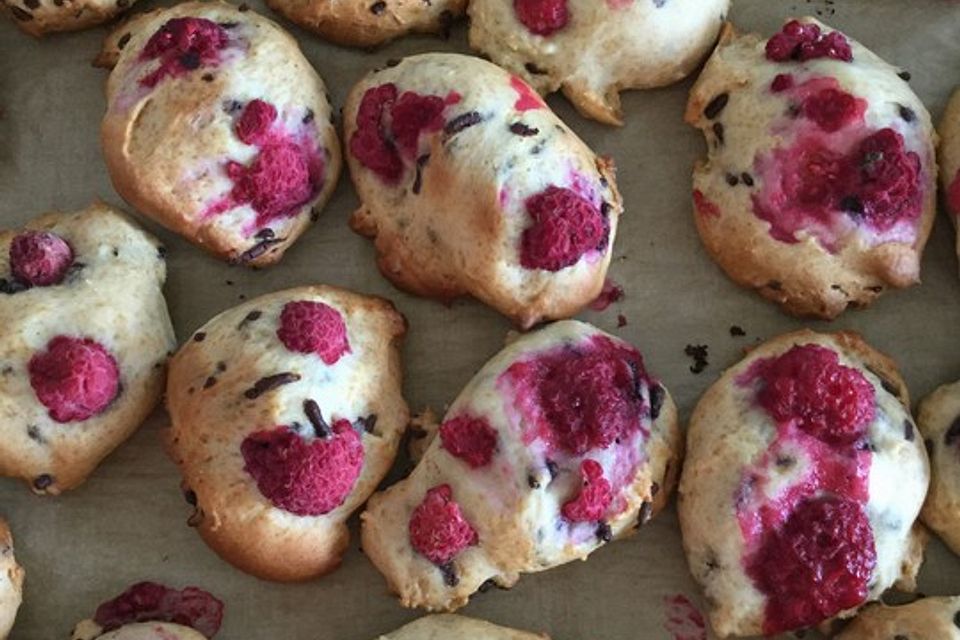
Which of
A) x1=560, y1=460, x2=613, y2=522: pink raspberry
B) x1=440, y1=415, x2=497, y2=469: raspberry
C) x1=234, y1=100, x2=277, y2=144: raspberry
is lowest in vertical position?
x1=560, y1=460, x2=613, y2=522: pink raspberry

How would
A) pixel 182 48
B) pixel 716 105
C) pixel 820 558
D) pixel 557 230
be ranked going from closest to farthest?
1. pixel 820 558
2. pixel 557 230
3. pixel 182 48
4. pixel 716 105

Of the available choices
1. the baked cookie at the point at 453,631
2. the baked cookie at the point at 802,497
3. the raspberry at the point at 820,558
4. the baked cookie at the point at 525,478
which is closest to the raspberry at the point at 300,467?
the baked cookie at the point at 525,478

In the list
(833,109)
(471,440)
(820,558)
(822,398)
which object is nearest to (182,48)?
(471,440)

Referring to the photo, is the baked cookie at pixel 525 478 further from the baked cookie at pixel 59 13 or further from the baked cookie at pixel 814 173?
the baked cookie at pixel 59 13

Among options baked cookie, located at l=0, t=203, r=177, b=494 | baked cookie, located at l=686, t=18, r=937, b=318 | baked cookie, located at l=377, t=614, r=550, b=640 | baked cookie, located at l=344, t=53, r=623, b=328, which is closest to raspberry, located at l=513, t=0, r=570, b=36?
baked cookie, located at l=344, t=53, r=623, b=328

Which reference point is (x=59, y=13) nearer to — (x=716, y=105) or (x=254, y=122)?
(x=254, y=122)

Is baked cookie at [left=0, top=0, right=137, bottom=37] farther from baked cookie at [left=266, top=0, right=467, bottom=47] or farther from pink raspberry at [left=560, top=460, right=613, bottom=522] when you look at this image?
pink raspberry at [left=560, top=460, right=613, bottom=522]
